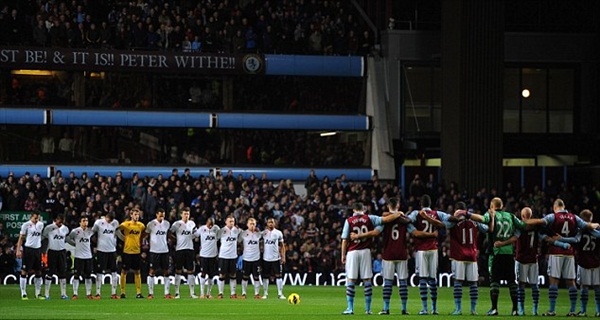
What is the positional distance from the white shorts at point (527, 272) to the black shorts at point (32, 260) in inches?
610

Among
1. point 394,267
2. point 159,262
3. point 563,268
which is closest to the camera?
point 394,267

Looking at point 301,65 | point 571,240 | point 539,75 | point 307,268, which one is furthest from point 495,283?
point 539,75


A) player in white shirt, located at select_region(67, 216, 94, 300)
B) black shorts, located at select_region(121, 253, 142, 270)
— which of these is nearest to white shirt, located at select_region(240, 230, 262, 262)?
black shorts, located at select_region(121, 253, 142, 270)

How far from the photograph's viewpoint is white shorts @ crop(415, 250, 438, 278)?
28953 mm

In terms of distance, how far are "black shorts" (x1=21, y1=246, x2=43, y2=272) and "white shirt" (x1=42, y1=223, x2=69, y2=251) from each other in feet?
1.63

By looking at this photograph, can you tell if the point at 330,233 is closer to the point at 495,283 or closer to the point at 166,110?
the point at 166,110

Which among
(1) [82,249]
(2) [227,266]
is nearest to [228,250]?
(2) [227,266]

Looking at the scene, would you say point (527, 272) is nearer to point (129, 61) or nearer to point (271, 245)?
point (271, 245)

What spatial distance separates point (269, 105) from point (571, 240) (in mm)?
30551

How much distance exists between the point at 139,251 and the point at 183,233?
1.65 meters

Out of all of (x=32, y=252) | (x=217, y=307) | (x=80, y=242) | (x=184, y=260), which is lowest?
(x=217, y=307)

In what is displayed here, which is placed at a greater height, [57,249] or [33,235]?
[33,235]

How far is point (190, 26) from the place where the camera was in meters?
55.6

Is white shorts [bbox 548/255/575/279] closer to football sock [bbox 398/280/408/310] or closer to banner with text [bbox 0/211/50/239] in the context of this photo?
football sock [bbox 398/280/408/310]
